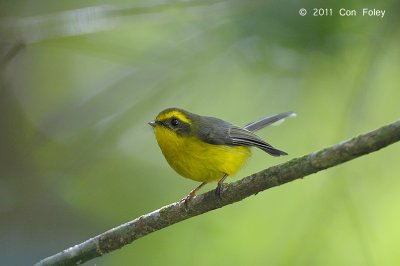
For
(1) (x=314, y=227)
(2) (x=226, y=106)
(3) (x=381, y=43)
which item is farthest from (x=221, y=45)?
(1) (x=314, y=227)

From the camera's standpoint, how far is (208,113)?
5980 mm

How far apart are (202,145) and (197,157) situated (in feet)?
0.44

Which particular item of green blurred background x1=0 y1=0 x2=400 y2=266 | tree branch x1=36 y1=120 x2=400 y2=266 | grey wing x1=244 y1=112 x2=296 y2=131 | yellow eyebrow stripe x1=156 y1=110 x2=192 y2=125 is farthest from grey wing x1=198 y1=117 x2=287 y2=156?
tree branch x1=36 y1=120 x2=400 y2=266

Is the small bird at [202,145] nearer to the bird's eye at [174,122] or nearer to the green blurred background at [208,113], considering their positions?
the bird's eye at [174,122]

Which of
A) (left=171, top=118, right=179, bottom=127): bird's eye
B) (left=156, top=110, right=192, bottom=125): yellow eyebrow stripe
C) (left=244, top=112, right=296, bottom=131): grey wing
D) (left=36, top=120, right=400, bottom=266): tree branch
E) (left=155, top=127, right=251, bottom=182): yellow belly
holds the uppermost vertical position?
(left=156, top=110, right=192, bottom=125): yellow eyebrow stripe

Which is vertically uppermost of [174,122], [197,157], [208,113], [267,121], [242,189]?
[208,113]

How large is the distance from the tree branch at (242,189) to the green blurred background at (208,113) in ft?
1.99

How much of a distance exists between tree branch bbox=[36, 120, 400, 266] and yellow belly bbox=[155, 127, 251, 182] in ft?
2.31

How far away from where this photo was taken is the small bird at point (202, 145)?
449 centimetres

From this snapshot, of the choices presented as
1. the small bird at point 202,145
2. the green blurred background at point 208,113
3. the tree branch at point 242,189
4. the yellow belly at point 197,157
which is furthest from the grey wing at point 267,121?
the tree branch at point 242,189

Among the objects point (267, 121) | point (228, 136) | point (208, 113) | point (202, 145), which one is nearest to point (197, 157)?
point (202, 145)

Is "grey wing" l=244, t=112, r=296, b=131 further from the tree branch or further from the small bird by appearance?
the tree branch

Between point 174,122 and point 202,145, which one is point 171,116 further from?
point 202,145

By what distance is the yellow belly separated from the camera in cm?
448
